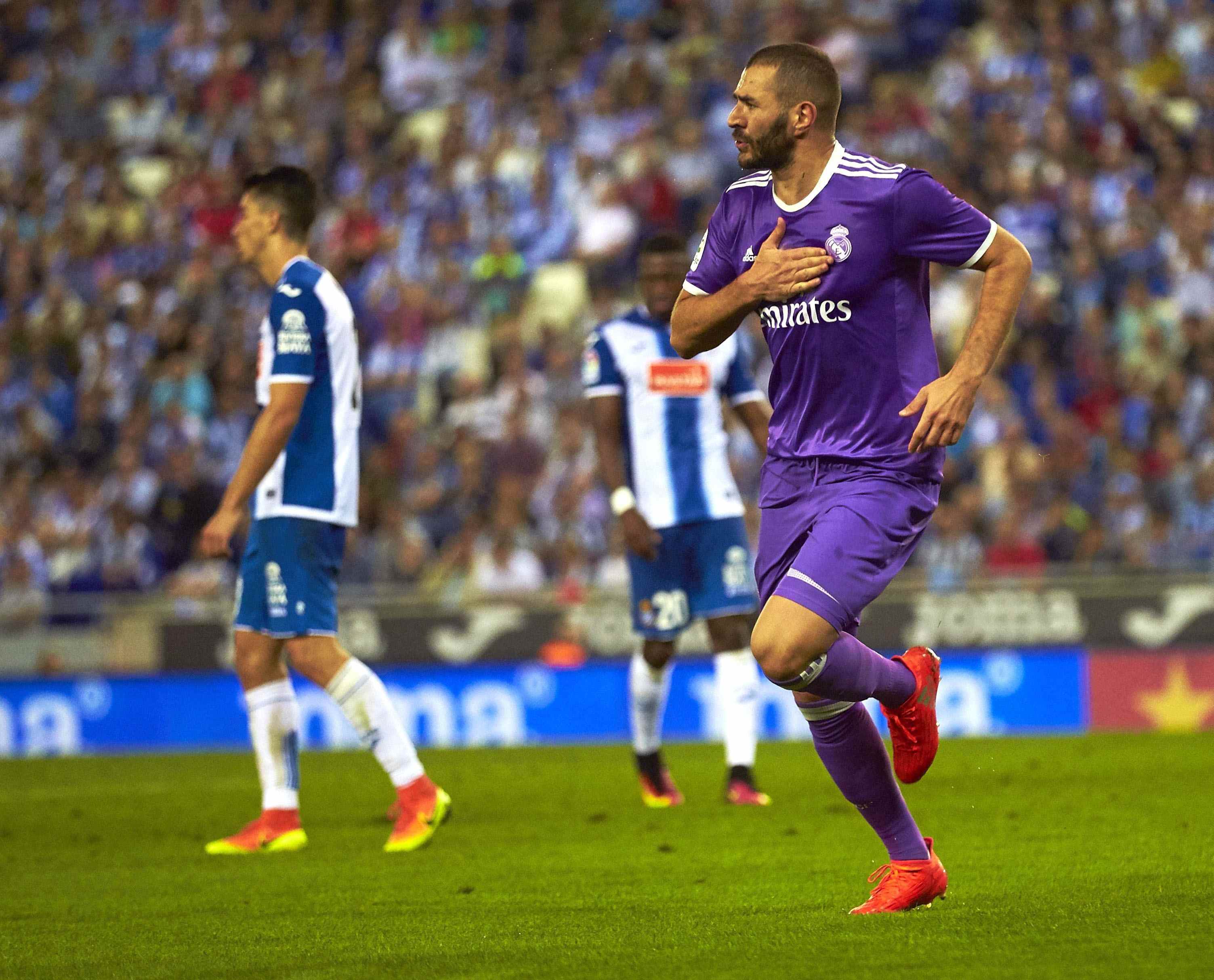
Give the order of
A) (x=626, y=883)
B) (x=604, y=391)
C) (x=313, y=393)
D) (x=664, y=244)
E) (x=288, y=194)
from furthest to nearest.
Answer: (x=604, y=391) → (x=664, y=244) → (x=288, y=194) → (x=313, y=393) → (x=626, y=883)

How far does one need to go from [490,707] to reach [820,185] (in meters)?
9.41

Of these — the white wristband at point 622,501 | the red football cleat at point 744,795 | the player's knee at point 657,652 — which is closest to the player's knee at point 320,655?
the white wristband at point 622,501

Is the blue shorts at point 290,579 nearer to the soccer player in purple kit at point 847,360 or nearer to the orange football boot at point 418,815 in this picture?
the orange football boot at point 418,815

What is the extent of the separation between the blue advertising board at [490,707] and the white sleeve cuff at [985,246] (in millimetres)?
8316

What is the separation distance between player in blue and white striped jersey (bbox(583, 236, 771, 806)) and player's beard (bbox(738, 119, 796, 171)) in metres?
3.44

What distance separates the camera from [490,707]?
45.5 ft

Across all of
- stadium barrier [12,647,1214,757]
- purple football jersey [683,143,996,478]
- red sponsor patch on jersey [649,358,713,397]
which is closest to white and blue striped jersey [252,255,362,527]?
red sponsor patch on jersey [649,358,713,397]

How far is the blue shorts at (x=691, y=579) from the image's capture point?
8484mm

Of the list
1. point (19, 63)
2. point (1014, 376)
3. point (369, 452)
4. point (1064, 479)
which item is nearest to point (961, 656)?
point (1064, 479)

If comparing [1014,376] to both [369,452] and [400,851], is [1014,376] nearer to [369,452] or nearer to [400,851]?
[369,452]

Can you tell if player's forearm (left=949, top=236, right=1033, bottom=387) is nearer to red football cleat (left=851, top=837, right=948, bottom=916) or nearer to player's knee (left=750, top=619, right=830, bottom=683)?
player's knee (left=750, top=619, right=830, bottom=683)

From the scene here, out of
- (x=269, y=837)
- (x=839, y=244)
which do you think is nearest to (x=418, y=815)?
(x=269, y=837)

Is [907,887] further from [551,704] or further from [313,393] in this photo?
[551,704]

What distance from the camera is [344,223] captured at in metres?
19.1
